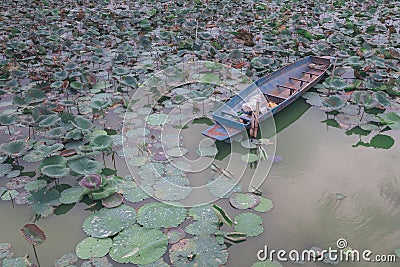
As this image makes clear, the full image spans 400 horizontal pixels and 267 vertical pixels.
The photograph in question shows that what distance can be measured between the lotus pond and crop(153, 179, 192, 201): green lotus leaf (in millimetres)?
12

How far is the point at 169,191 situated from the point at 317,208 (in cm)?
163

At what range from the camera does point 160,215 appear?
398 cm

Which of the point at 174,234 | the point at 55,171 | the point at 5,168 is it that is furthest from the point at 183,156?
the point at 5,168

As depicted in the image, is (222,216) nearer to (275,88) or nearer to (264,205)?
(264,205)

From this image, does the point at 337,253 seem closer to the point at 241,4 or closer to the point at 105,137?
the point at 105,137

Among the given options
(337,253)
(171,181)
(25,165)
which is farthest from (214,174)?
(25,165)

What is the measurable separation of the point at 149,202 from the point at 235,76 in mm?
3598

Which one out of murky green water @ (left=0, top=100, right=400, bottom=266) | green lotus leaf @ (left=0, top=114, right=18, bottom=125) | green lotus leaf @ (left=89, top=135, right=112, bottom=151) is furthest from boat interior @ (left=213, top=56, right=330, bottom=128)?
green lotus leaf @ (left=0, top=114, right=18, bottom=125)

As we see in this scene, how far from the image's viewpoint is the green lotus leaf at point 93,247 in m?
3.53

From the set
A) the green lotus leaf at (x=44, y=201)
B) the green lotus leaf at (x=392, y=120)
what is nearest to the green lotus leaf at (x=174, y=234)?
the green lotus leaf at (x=44, y=201)

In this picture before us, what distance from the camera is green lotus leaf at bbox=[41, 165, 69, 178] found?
417 centimetres

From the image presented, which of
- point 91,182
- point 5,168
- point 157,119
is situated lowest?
point 5,168

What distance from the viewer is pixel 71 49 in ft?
26.0

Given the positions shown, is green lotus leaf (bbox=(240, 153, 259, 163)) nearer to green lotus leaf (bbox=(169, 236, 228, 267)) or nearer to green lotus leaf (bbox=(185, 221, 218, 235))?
green lotus leaf (bbox=(185, 221, 218, 235))
